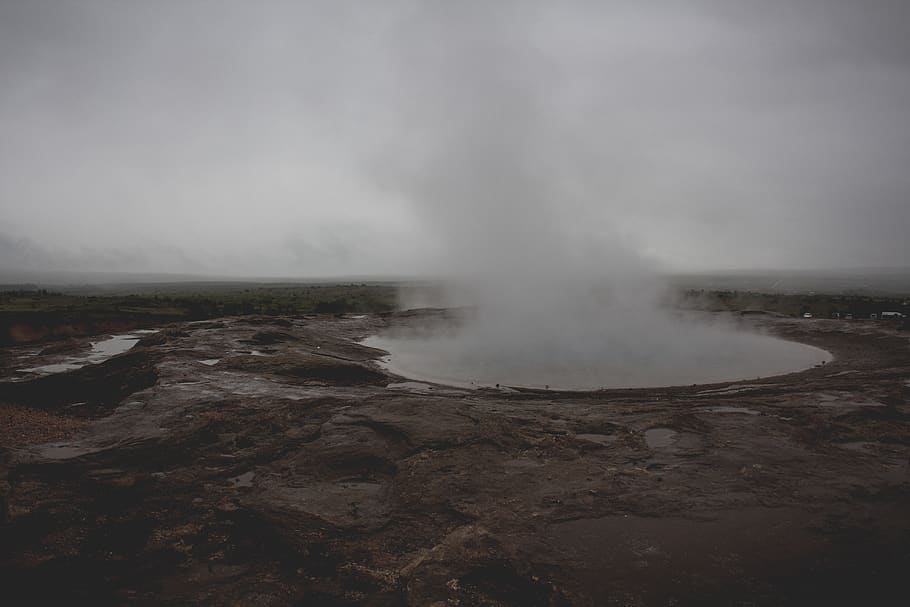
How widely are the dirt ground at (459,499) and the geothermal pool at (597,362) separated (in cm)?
263

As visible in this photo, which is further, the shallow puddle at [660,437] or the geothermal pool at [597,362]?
the geothermal pool at [597,362]

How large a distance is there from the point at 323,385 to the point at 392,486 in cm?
719

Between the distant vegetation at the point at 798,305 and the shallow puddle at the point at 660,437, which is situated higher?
the distant vegetation at the point at 798,305

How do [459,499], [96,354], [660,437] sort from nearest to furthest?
[459,499]
[660,437]
[96,354]

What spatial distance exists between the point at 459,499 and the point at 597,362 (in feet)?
39.3

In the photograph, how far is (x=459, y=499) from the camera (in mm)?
6047

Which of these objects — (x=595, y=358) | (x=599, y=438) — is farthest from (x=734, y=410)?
(x=595, y=358)

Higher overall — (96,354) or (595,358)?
(595,358)

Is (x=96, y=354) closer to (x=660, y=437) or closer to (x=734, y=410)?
(x=660, y=437)

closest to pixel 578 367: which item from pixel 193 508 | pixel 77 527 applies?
pixel 193 508

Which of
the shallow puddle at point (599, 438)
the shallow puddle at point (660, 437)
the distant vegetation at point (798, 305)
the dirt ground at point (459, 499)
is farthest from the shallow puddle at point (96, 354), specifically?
the distant vegetation at point (798, 305)

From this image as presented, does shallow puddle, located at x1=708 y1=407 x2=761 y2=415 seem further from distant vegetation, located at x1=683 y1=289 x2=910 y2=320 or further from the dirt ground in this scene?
distant vegetation, located at x1=683 y1=289 x2=910 y2=320

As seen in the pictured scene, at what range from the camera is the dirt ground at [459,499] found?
4.34 metres

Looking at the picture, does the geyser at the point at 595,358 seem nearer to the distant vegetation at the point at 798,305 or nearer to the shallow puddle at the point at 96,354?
the shallow puddle at the point at 96,354
